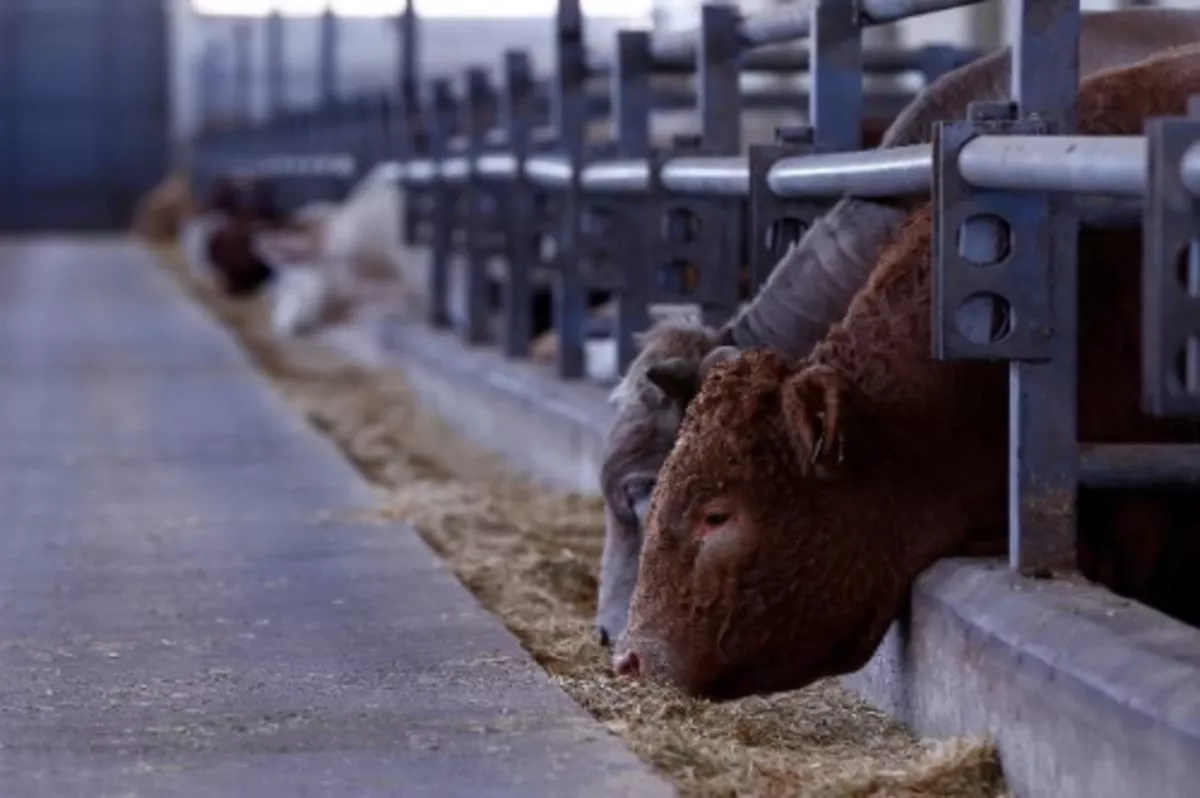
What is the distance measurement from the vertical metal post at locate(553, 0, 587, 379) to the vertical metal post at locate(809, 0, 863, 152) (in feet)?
7.37

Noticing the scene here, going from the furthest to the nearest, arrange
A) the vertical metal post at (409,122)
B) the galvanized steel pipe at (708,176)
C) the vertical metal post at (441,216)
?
the vertical metal post at (409,122)
the vertical metal post at (441,216)
the galvanized steel pipe at (708,176)

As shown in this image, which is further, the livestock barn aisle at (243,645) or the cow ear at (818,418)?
the cow ear at (818,418)

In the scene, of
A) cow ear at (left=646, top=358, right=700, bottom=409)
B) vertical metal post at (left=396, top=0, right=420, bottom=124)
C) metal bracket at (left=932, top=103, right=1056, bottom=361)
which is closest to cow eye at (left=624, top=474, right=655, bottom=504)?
cow ear at (left=646, top=358, right=700, bottom=409)

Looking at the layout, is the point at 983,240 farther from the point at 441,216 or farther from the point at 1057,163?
the point at 441,216

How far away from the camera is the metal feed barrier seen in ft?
10.7

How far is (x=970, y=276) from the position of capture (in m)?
3.76

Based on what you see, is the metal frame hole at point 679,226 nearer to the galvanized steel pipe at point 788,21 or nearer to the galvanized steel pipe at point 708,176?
the galvanized steel pipe at point 708,176

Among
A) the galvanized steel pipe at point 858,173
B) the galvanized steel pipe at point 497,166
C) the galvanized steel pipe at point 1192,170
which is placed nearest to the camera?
the galvanized steel pipe at point 1192,170

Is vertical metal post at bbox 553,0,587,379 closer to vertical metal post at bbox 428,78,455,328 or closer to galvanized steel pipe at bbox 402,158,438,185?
vertical metal post at bbox 428,78,455,328

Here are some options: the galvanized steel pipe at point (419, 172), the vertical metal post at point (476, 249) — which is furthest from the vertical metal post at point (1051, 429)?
the galvanized steel pipe at point (419, 172)

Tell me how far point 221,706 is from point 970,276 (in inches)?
51.4

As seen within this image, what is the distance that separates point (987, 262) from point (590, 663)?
1.01m

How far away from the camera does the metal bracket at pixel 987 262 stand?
3.75 meters

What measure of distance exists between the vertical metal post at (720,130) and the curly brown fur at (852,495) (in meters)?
1.87
